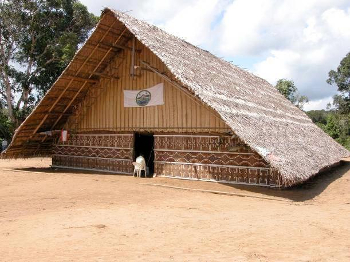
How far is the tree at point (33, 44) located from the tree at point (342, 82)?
2307 cm

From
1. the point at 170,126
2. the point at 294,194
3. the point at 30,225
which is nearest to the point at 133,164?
the point at 170,126

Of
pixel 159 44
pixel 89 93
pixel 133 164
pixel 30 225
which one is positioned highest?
pixel 159 44

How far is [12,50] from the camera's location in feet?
68.9

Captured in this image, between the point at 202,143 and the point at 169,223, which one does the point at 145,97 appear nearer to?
the point at 202,143

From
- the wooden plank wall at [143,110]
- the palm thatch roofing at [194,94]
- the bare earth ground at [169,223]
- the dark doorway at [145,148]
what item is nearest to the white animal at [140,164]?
the dark doorway at [145,148]

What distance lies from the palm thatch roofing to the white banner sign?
4.07 ft

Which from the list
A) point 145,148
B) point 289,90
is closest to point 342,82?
point 289,90

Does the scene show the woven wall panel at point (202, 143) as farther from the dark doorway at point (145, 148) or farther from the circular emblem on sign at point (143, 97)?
the dark doorway at point (145, 148)

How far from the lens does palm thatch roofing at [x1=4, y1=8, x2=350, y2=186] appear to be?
8312 mm

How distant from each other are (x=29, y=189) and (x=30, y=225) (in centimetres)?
357

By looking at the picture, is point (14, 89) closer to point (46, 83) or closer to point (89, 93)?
point (46, 83)

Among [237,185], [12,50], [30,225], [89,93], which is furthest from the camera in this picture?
[12,50]

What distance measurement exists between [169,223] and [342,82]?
101ft

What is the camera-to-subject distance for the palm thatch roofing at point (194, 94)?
8.31 metres
